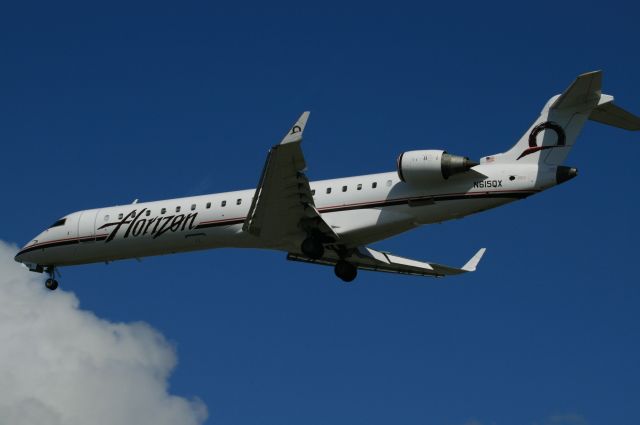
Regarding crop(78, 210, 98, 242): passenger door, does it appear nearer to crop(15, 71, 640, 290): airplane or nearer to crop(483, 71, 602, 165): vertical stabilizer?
crop(15, 71, 640, 290): airplane

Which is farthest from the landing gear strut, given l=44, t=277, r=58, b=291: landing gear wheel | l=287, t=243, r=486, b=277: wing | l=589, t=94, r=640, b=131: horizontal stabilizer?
l=589, t=94, r=640, b=131: horizontal stabilizer

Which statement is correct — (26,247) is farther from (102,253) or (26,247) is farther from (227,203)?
(227,203)

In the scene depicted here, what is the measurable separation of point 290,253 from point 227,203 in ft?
8.82

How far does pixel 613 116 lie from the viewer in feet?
94.7

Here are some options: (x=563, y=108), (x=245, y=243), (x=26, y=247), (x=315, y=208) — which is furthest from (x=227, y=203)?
(x=563, y=108)

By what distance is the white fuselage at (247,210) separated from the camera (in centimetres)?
2950

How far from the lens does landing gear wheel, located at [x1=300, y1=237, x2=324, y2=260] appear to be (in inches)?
1231

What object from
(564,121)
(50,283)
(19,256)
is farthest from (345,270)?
(19,256)

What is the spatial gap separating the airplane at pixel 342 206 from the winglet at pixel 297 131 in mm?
26

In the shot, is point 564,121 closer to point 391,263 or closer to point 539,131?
point 539,131

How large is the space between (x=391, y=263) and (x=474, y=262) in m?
2.73

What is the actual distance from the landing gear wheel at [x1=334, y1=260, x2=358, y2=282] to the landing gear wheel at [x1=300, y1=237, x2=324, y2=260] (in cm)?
283

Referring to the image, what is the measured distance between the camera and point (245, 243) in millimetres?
32156

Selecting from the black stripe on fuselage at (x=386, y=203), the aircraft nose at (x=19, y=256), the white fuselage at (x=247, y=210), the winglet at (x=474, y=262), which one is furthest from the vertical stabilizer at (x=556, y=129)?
the aircraft nose at (x=19, y=256)
